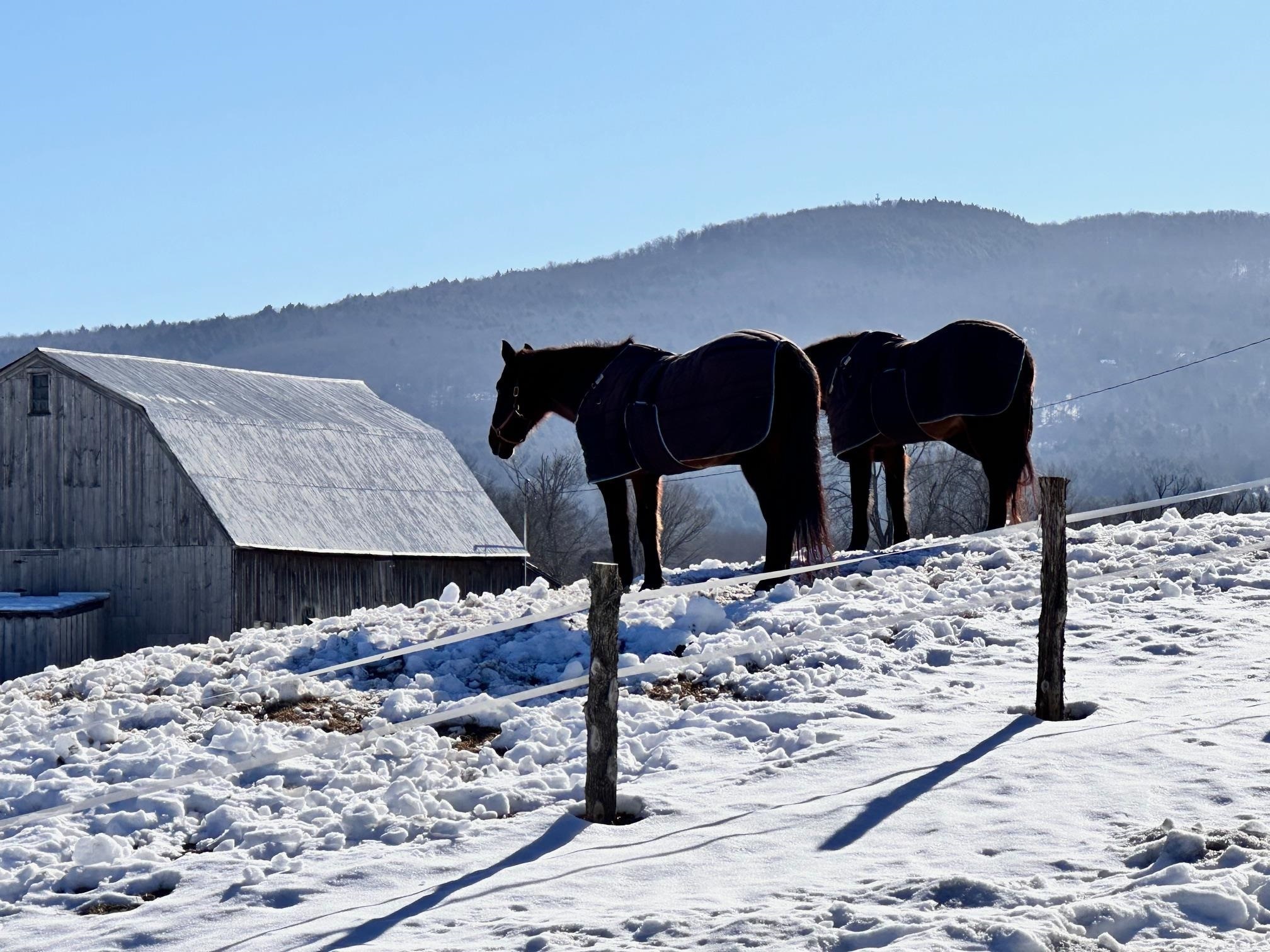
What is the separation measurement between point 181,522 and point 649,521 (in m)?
13.2

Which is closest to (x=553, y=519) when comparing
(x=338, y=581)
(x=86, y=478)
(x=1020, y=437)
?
(x=338, y=581)

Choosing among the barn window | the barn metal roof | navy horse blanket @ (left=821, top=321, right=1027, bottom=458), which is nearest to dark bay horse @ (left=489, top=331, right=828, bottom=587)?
navy horse blanket @ (left=821, top=321, right=1027, bottom=458)

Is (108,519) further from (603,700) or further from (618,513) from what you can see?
(603,700)

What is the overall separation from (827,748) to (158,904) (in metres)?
4.09

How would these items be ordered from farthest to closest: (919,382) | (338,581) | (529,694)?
(338,581) → (919,382) → (529,694)

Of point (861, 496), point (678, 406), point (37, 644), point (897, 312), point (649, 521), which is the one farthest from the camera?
point (897, 312)

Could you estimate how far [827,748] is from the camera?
908 centimetres

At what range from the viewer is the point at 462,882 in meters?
7.22

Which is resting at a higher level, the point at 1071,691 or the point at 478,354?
the point at 478,354

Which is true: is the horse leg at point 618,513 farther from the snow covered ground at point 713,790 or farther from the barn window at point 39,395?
the barn window at point 39,395

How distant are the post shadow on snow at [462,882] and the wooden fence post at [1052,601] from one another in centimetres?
336

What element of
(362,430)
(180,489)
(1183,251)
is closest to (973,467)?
(362,430)

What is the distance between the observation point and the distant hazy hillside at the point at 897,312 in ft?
488

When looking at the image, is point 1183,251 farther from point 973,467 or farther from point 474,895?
point 474,895
